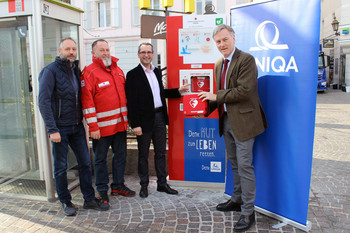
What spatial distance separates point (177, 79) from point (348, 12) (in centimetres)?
1995

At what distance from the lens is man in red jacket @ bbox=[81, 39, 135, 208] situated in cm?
342

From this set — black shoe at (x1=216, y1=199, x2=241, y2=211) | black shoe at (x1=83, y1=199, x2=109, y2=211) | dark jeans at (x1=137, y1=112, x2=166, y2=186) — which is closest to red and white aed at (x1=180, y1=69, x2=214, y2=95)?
dark jeans at (x1=137, y1=112, x2=166, y2=186)

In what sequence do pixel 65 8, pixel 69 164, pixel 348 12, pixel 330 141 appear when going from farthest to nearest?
1. pixel 348 12
2. pixel 330 141
3. pixel 69 164
4. pixel 65 8

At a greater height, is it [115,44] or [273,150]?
[115,44]

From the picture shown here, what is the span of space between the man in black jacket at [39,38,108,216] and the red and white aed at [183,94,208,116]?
1.21 meters

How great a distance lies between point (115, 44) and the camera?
21.3 m

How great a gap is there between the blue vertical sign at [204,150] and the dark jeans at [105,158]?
2.87 ft

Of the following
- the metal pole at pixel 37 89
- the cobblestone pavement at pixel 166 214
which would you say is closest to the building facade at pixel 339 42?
the cobblestone pavement at pixel 166 214

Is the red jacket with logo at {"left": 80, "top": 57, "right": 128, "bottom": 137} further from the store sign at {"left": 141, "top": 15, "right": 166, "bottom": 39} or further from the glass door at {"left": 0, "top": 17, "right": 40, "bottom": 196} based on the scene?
the store sign at {"left": 141, "top": 15, "right": 166, "bottom": 39}

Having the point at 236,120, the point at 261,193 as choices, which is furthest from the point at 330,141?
the point at 236,120

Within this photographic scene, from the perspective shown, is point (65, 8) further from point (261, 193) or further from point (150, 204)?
point (261, 193)

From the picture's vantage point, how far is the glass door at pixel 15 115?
414cm

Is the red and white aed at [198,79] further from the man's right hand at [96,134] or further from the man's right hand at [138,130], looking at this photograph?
the man's right hand at [96,134]

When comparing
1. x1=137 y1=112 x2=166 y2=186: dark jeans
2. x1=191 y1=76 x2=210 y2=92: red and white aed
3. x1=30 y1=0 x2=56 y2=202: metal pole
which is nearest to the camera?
x1=30 y1=0 x2=56 y2=202: metal pole
